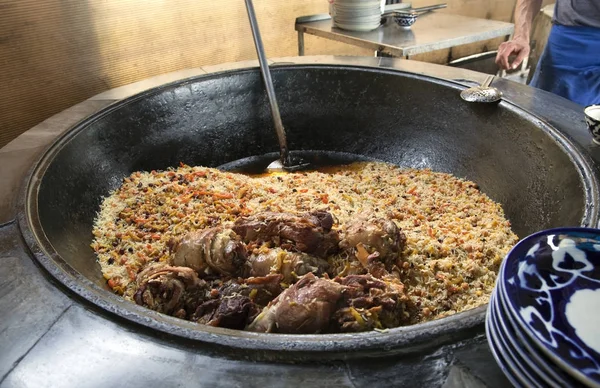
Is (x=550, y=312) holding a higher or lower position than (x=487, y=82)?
higher

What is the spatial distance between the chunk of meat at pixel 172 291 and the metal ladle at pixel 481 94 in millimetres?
2206

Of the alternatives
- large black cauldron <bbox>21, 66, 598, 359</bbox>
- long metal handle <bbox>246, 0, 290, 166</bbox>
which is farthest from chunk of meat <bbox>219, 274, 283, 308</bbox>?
long metal handle <bbox>246, 0, 290, 166</bbox>

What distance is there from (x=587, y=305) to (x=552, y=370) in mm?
239

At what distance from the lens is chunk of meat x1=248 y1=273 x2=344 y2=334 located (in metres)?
1.66

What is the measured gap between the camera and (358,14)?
483cm

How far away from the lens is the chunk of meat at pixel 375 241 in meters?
2.24

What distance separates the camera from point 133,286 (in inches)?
90.4

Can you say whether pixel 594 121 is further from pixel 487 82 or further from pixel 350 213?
pixel 350 213

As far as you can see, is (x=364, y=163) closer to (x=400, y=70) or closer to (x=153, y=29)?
(x=400, y=70)

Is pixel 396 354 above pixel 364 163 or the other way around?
above

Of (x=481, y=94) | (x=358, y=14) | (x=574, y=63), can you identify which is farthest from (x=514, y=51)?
(x=358, y=14)

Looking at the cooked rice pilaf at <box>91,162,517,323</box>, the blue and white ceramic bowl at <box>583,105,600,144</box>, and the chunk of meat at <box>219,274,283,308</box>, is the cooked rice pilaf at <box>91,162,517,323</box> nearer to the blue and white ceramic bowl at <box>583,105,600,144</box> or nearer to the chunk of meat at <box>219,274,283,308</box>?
the chunk of meat at <box>219,274,283,308</box>

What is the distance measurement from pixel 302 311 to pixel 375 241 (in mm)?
720

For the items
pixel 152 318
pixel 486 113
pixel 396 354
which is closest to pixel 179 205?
pixel 152 318
